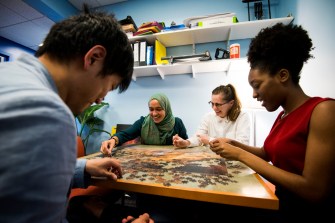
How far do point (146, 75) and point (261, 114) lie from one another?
82.6 inches

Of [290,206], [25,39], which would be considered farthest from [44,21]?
[290,206]

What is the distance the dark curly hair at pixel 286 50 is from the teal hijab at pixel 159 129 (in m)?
1.35

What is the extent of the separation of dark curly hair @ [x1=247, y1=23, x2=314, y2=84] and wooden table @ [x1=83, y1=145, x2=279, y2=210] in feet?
2.09

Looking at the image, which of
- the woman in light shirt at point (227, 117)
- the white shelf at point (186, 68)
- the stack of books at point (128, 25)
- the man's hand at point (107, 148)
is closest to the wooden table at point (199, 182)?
the man's hand at point (107, 148)

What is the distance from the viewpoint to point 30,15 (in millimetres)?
3453

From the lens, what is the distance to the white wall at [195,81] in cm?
204

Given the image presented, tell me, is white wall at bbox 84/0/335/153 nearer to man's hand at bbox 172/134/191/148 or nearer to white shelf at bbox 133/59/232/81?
white shelf at bbox 133/59/232/81

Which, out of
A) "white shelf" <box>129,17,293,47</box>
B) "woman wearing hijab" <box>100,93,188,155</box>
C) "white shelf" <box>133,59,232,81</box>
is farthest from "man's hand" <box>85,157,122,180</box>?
"white shelf" <box>129,17,293,47</box>

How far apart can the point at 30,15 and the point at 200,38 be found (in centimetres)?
330

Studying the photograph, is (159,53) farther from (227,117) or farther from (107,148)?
(107,148)

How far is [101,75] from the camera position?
70 cm

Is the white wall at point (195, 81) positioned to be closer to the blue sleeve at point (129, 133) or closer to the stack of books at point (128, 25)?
the stack of books at point (128, 25)

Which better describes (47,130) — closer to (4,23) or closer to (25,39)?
(4,23)

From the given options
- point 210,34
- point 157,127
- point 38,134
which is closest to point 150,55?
point 210,34
